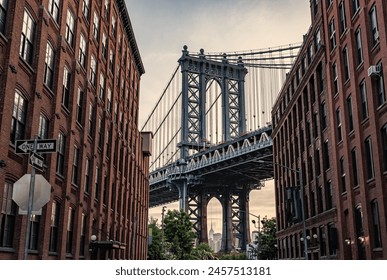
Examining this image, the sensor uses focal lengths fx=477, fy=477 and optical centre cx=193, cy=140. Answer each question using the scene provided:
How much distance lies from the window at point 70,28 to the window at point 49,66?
308cm

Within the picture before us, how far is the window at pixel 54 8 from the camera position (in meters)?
24.9

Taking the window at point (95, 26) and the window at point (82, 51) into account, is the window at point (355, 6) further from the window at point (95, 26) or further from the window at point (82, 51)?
the window at point (95, 26)

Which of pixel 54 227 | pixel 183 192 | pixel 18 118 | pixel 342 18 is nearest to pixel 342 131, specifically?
pixel 342 18

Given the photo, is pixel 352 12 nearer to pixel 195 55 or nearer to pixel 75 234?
pixel 75 234

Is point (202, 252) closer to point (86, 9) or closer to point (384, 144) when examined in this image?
point (86, 9)

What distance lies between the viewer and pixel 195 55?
406 feet

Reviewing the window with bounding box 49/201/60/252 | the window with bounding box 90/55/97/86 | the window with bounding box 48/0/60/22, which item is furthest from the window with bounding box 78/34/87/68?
the window with bounding box 49/201/60/252

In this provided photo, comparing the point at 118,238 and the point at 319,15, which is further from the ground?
the point at 319,15

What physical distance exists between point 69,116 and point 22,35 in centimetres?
734

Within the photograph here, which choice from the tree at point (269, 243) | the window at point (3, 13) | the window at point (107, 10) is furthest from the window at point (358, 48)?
the tree at point (269, 243)

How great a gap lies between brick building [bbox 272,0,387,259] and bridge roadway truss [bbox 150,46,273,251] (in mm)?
60976

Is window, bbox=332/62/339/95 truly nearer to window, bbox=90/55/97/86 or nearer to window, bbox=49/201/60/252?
window, bbox=90/55/97/86
